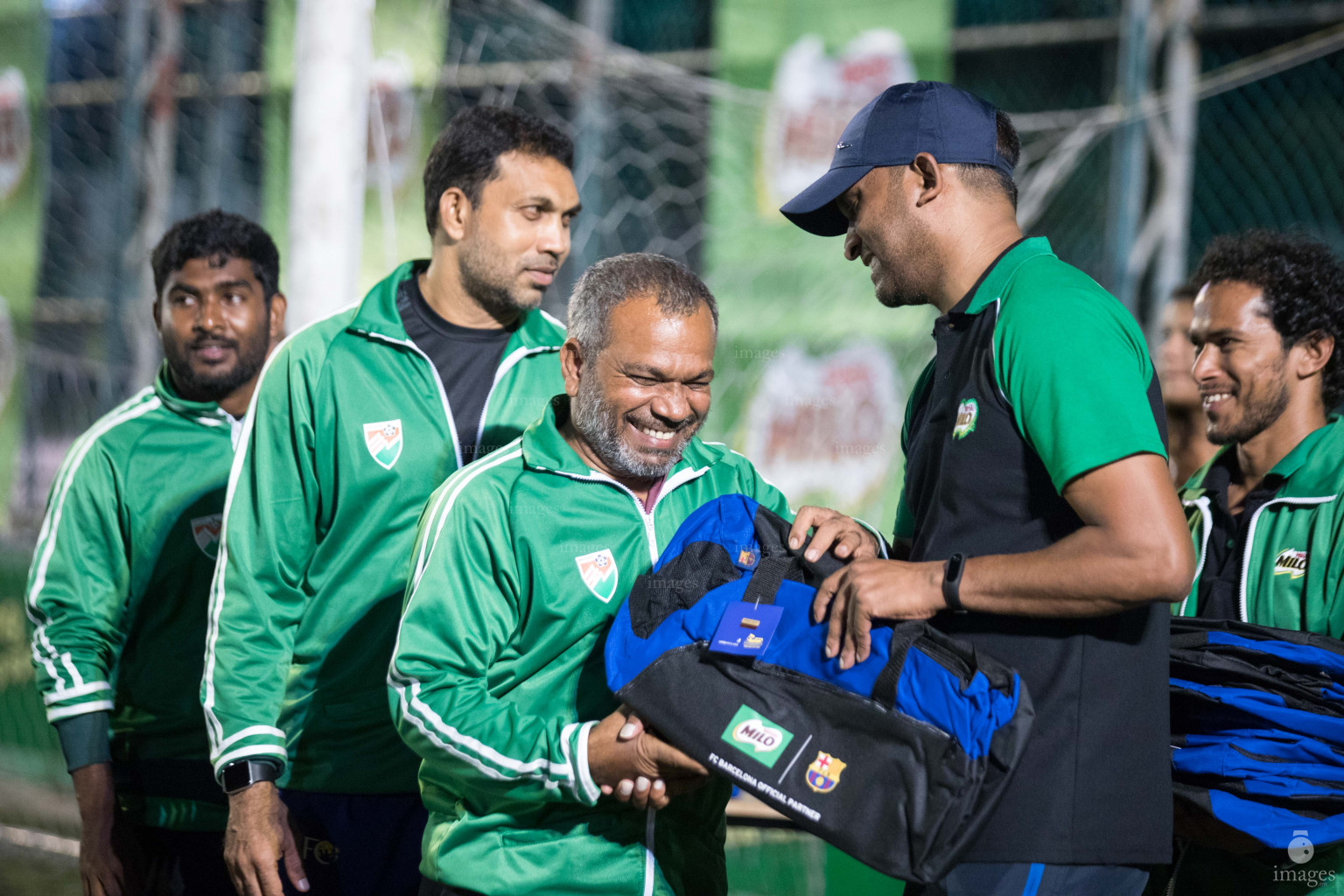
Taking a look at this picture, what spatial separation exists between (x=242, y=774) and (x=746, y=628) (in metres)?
1.18

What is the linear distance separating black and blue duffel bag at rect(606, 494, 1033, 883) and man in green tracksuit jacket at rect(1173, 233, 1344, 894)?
99 cm

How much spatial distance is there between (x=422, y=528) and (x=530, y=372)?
2.38 feet

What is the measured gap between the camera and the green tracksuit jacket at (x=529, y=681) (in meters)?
1.90

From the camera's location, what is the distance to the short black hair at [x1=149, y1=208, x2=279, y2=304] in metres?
3.21

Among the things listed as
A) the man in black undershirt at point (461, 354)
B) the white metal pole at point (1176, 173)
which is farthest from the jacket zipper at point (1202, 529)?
the white metal pole at point (1176, 173)

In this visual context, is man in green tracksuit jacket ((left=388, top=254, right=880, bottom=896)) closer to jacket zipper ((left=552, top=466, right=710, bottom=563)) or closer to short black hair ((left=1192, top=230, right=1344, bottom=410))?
jacket zipper ((left=552, top=466, right=710, bottom=563))

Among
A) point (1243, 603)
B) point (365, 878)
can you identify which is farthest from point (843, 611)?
point (365, 878)

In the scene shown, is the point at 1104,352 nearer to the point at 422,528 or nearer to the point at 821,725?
the point at 821,725

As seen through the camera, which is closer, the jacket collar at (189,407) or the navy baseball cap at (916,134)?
the navy baseball cap at (916,134)

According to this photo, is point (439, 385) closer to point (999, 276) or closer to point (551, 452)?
point (551, 452)

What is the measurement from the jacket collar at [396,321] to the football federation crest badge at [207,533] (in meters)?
0.75

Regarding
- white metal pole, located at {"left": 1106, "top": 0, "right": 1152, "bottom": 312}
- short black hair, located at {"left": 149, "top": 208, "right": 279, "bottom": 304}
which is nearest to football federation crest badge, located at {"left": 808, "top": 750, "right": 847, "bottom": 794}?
short black hair, located at {"left": 149, "top": 208, "right": 279, "bottom": 304}

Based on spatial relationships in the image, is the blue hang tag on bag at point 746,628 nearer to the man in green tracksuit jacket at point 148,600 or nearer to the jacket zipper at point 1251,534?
the jacket zipper at point 1251,534

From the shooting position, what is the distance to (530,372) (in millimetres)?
2764
